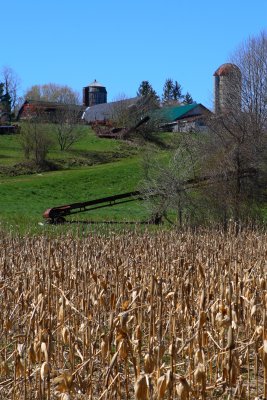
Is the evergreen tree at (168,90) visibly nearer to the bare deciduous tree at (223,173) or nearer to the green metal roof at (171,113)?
the green metal roof at (171,113)

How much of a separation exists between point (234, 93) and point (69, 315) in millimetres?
32597

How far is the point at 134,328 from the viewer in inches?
283

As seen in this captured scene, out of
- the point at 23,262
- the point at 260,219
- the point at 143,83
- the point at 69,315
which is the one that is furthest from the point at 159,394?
the point at 143,83

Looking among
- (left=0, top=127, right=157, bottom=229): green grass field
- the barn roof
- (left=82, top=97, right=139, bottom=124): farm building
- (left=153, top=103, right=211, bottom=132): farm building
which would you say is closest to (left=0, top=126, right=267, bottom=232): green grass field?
(left=0, top=127, right=157, bottom=229): green grass field

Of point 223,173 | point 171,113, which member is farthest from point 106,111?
point 223,173

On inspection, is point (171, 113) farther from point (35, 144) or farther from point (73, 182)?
point (73, 182)

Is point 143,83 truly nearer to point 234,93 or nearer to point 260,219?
point 234,93

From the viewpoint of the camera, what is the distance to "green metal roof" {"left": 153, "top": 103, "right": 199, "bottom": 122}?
62406 mm

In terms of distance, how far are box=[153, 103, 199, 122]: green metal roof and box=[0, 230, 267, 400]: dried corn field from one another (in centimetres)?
5063

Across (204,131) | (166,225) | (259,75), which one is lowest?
(166,225)

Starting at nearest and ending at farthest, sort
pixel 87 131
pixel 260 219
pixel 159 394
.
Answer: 1. pixel 159 394
2. pixel 260 219
3. pixel 87 131

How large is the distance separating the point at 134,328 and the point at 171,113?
212 ft

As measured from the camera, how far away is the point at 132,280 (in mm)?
8734

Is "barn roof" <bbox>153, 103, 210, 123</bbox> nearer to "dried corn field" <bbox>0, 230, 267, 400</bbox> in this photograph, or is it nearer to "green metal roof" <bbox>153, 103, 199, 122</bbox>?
"green metal roof" <bbox>153, 103, 199, 122</bbox>
